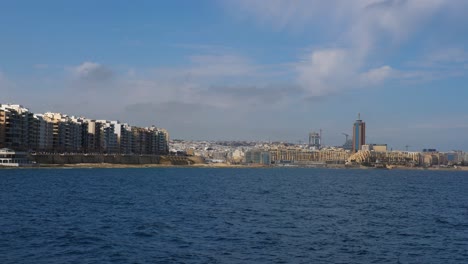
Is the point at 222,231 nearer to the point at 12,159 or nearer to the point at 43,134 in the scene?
the point at 12,159

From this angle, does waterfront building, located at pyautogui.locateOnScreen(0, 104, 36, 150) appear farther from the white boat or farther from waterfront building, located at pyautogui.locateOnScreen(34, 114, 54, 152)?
the white boat

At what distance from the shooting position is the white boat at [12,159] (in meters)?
138

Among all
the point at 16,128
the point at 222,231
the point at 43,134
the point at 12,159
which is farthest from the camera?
the point at 43,134

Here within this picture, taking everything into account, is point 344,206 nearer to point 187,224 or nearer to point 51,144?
point 187,224

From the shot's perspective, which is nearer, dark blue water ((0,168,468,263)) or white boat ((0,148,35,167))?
dark blue water ((0,168,468,263))

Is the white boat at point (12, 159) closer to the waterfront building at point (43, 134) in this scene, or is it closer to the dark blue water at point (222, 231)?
the waterfront building at point (43, 134)

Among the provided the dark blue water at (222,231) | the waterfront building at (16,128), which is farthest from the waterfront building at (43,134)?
the dark blue water at (222,231)

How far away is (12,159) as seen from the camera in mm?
140500

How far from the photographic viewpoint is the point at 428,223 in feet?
151

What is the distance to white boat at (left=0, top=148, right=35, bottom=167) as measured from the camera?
13850 cm

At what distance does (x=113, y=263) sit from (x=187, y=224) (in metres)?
13.9

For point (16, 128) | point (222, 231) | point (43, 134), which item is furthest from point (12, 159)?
point (222, 231)

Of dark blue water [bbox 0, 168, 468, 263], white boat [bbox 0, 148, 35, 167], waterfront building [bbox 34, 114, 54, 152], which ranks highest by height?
waterfront building [bbox 34, 114, 54, 152]

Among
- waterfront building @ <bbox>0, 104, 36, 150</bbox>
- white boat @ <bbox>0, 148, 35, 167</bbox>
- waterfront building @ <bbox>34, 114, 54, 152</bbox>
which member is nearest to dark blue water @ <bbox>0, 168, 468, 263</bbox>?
white boat @ <bbox>0, 148, 35, 167</bbox>
